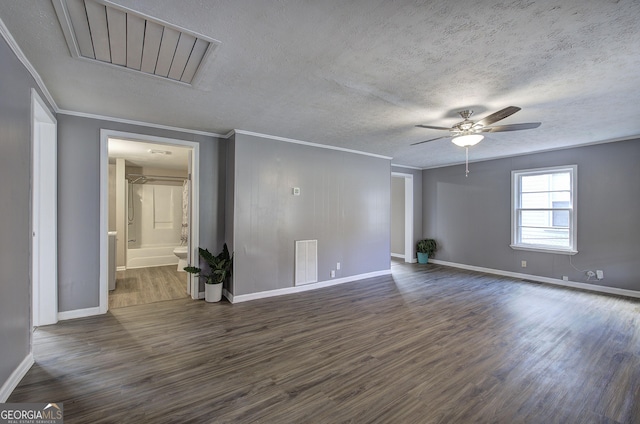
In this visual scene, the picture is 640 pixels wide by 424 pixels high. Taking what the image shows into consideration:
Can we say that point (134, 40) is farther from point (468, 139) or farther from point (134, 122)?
point (468, 139)

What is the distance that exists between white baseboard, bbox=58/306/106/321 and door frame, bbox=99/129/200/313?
0.14 feet

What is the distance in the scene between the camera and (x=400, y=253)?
8.05 meters

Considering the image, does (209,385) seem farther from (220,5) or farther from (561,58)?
(561,58)

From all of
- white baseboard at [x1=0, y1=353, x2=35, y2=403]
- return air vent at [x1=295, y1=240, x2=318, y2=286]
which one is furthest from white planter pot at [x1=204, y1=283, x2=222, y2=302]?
white baseboard at [x1=0, y1=353, x2=35, y2=403]

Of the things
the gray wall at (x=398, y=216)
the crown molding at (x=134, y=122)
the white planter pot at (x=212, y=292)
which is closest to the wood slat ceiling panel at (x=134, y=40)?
the crown molding at (x=134, y=122)

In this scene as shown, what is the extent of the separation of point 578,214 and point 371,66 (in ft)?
16.4

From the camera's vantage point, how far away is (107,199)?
3521 millimetres

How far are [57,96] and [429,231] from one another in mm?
7262

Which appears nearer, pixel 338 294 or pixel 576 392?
pixel 576 392

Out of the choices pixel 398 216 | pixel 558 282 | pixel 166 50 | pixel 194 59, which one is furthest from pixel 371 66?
pixel 398 216

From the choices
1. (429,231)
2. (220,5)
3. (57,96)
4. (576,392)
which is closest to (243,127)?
(57,96)

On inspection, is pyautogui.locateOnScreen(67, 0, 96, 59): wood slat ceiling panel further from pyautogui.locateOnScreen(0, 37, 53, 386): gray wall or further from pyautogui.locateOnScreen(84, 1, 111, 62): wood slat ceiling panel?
pyautogui.locateOnScreen(0, 37, 53, 386): gray wall

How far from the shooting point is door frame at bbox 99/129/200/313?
3475 millimetres

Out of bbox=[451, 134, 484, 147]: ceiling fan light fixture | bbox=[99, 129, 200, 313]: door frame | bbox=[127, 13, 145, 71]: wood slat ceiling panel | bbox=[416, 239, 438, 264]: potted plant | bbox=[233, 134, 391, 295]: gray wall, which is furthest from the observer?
bbox=[416, 239, 438, 264]: potted plant
